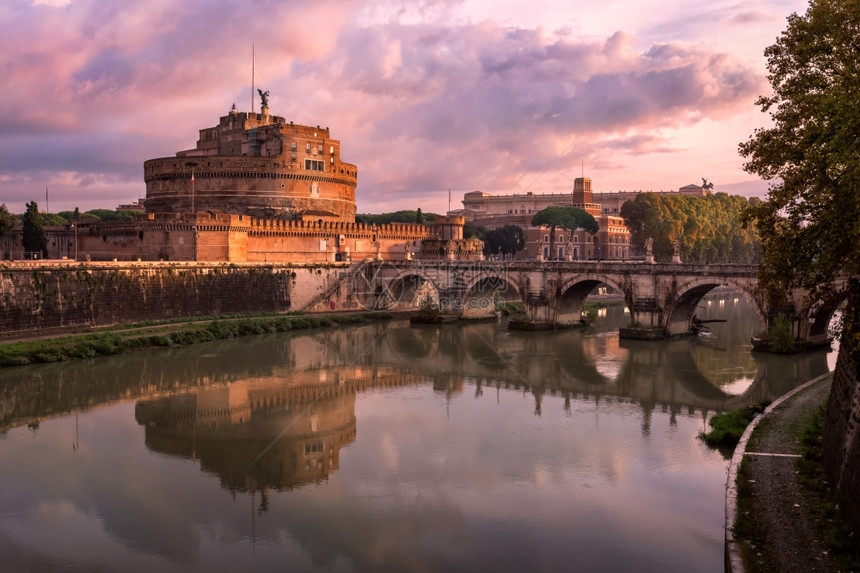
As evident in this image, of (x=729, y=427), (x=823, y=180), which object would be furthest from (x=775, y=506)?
(x=729, y=427)

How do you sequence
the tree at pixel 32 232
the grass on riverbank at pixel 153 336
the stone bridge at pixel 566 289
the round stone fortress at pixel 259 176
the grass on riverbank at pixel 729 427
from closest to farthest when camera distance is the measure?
1. the grass on riverbank at pixel 729 427
2. the grass on riverbank at pixel 153 336
3. the stone bridge at pixel 566 289
4. the tree at pixel 32 232
5. the round stone fortress at pixel 259 176

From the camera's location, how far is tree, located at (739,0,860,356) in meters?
11.0

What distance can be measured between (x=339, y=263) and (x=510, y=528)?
1326 inches

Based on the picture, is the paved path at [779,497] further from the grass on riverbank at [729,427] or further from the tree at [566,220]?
the tree at [566,220]

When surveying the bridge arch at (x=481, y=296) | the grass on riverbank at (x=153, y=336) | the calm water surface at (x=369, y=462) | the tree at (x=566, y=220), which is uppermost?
the tree at (x=566, y=220)

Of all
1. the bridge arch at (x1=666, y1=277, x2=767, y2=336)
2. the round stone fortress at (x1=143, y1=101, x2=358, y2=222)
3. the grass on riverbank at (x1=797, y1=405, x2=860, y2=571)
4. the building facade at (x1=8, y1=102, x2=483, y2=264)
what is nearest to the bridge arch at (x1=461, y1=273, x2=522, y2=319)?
the building facade at (x1=8, y1=102, x2=483, y2=264)

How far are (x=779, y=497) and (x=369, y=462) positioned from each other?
25.4 ft

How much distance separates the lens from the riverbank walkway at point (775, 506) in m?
9.34

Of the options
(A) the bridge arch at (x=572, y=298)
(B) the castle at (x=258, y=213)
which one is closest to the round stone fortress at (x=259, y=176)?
(B) the castle at (x=258, y=213)

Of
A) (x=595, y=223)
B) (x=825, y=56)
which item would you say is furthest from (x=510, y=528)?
(x=595, y=223)

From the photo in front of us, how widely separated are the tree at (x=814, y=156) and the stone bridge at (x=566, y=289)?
544 inches

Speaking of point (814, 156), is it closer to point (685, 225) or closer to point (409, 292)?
point (409, 292)

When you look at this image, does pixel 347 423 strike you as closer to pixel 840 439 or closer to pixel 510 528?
pixel 510 528

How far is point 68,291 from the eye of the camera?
31828 mm
